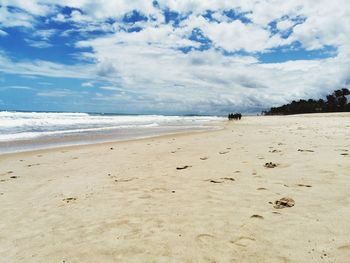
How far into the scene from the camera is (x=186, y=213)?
16.3 feet

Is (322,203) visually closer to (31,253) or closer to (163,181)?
(163,181)

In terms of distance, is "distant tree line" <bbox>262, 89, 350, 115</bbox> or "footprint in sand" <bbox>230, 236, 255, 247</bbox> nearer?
"footprint in sand" <bbox>230, 236, 255, 247</bbox>

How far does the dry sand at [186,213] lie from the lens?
374 centimetres

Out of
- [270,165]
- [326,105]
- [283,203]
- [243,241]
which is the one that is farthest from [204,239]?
[326,105]

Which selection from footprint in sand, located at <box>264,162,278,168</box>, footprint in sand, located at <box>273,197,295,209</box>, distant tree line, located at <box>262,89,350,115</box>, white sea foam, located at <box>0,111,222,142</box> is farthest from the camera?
distant tree line, located at <box>262,89,350,115</box>

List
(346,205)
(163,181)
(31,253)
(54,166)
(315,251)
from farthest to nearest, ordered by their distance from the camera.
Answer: (54,166), (163,181), (346,205), (31,253), (315,251)

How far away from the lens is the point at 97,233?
448cm

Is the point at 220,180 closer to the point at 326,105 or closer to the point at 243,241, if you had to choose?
the point at 243,241

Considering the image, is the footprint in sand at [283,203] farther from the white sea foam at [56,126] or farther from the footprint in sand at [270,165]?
the white sea foam at [56,126]

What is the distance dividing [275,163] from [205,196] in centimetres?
316

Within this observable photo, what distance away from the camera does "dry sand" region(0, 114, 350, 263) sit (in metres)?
3.74

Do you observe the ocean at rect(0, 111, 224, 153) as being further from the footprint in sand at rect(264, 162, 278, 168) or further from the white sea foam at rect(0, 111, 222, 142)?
the footprint in sand at rect(264, 162, 278, 168)

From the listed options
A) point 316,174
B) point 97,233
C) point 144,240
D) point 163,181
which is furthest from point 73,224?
point 316,174

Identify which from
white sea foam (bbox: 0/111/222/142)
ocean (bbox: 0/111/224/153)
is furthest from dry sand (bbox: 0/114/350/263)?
white sea foam (bbox: 0/111/222/142)
